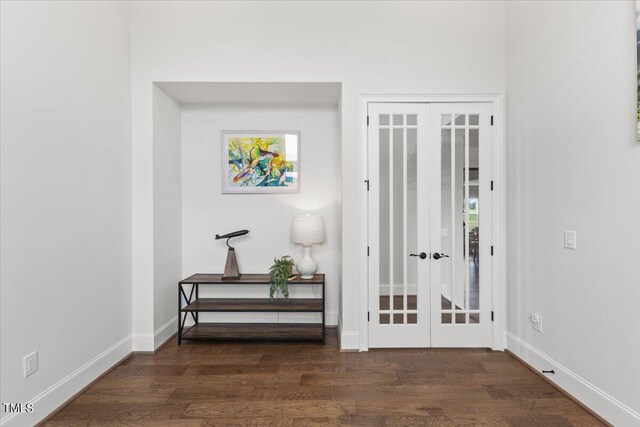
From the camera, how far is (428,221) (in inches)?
120

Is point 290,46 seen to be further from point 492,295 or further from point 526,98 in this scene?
point 492,295

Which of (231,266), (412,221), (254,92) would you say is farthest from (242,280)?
(254,92)

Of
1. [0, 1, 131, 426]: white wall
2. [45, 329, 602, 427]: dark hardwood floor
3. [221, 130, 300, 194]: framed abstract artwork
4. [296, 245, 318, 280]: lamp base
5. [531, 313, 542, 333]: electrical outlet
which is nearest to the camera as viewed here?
[0, 1, 131, 426]: white wall

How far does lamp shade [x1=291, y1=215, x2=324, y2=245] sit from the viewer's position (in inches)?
129

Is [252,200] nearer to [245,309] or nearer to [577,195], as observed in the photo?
[245,309]

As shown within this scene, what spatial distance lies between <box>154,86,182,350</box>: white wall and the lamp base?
128 cm

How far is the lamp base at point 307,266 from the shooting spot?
3326mm

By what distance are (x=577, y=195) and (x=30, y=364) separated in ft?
11.6

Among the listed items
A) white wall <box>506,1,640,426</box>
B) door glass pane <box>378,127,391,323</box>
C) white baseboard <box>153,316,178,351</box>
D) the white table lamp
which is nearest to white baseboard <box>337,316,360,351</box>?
door glass pane <box>378,127,391,323</box>

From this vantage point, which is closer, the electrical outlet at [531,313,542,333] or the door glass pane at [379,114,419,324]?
the electrical outlet at [531,313,542,333]

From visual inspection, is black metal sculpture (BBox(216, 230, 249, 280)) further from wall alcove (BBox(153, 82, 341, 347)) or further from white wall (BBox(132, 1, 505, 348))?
white wall (BBox(132, 1, 505, 348))

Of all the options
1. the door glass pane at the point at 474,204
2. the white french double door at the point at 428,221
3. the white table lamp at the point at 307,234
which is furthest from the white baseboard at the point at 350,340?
the door glass pane at the point at 474,204

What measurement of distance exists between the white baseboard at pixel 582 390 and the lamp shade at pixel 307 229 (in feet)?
6.42

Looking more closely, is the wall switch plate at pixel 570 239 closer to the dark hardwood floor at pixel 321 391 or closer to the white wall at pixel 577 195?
the white wall at pixel 577 195
